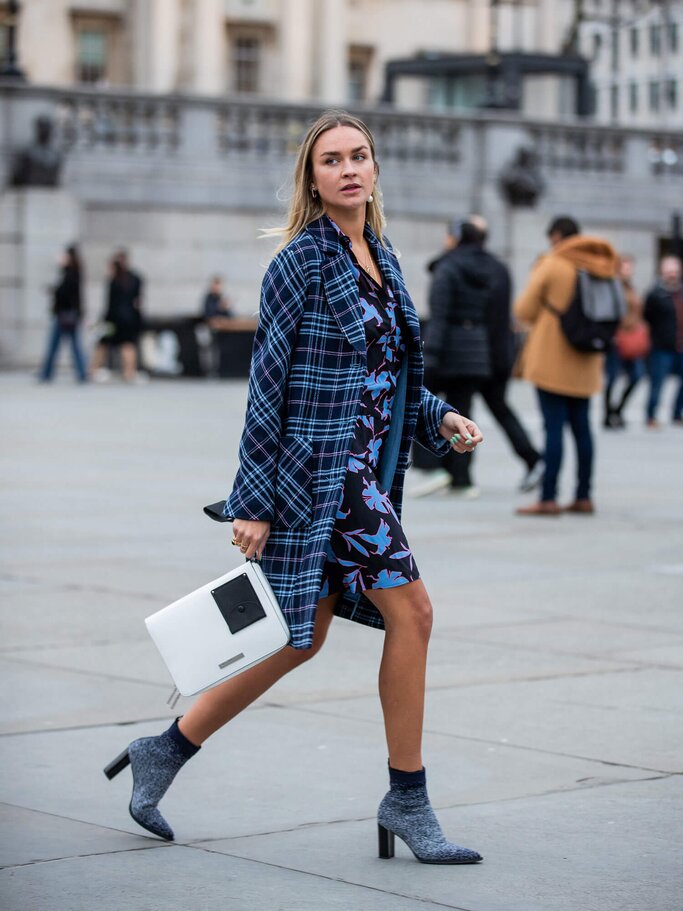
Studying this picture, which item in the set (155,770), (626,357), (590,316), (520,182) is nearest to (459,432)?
(155,770)

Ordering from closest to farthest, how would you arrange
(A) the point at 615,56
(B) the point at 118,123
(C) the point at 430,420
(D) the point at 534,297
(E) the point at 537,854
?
(E) the point at 537,854
(C) the point at 430,420
(D) the point at 534,297
(B) the point at 118,123
(A) the point at 615,56

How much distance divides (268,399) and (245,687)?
73 centimetres

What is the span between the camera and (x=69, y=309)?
88.9 ft

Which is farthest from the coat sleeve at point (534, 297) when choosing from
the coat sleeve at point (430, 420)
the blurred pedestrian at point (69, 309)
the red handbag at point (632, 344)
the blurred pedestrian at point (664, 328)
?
the blurred pedestrian at point (69, 309)

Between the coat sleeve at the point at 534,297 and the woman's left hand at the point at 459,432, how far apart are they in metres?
7.15

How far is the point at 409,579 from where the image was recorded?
4.50 m

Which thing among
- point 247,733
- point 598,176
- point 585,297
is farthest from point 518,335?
point 247,733

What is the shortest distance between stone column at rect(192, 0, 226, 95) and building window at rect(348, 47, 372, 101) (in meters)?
5.16

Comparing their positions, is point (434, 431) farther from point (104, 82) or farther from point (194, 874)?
point (104, 82)

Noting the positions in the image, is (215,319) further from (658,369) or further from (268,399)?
(268,399)

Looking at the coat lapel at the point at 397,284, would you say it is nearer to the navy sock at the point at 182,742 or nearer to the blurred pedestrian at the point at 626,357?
the navy sock at the point at 182,742

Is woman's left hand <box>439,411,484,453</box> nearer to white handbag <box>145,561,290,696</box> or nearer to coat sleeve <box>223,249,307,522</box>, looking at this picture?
coat sleeve <box>223,249,307,522</box>

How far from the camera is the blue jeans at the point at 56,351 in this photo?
26.7m

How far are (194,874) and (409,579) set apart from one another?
0.84 meters
